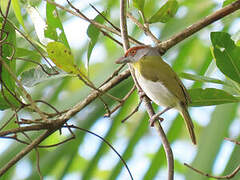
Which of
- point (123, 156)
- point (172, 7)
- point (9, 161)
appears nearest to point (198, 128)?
point (172, 7)

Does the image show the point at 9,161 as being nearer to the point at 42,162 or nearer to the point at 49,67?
the point at 42,162

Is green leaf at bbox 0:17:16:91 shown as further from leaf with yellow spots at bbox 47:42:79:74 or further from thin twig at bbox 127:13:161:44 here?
thin twig at bbox 127:13:161:44

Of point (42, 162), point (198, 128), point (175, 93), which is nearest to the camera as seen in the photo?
point (42, 162)

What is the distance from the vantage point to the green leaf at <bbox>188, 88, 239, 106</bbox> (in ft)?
5.21

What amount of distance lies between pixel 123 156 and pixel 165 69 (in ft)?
2.43

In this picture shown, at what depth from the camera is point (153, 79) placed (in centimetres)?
225

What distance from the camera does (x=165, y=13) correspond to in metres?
2.00

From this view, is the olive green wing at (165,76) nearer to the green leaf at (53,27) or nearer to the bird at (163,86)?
the bird at (163,86)

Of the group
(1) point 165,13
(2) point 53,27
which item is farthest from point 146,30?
(2) point 53,27

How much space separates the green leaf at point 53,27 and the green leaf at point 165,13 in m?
0.47

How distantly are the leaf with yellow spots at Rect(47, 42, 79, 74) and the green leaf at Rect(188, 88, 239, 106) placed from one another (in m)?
0.43

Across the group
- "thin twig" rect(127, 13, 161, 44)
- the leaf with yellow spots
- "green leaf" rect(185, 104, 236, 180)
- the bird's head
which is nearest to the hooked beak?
the bird's head

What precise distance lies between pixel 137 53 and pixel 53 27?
674mm

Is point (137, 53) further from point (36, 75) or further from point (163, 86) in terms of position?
point (36, 75)
